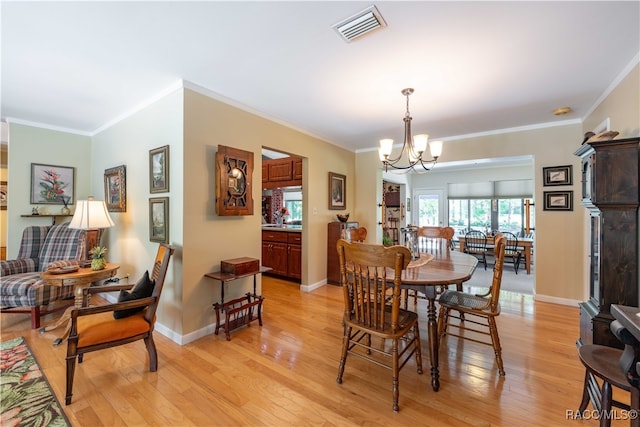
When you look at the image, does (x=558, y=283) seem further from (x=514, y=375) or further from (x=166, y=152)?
(x=166, y=152)

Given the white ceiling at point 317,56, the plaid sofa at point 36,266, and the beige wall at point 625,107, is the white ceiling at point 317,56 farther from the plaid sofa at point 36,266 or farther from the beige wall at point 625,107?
the plaid sofa at point 36,266

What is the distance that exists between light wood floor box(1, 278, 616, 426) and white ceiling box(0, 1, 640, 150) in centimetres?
253

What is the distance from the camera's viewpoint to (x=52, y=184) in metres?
3.89

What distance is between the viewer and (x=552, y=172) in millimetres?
3779

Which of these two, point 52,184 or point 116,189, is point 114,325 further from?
point 52,184

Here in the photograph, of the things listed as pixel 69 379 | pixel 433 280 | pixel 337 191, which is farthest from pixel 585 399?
pixel 337 191

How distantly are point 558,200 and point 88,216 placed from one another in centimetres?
589

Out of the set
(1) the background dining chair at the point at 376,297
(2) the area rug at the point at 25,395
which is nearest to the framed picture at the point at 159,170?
(2) the area rug at the point at 25,395

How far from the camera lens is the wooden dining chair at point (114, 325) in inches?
71.6

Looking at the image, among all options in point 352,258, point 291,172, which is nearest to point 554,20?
point 352,258

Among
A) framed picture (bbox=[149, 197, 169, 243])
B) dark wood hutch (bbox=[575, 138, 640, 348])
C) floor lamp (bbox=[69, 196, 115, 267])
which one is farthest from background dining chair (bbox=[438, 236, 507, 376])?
floor lamp (bbox=[69, 196, 115, 267])

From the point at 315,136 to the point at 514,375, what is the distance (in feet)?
12.2

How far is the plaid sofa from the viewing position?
283 centimetres

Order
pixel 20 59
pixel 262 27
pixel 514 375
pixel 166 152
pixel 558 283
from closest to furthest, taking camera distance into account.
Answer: pixel 262 27, pixel 514 375, pixel 20 59, pixel 166 152, pixel 558 283
